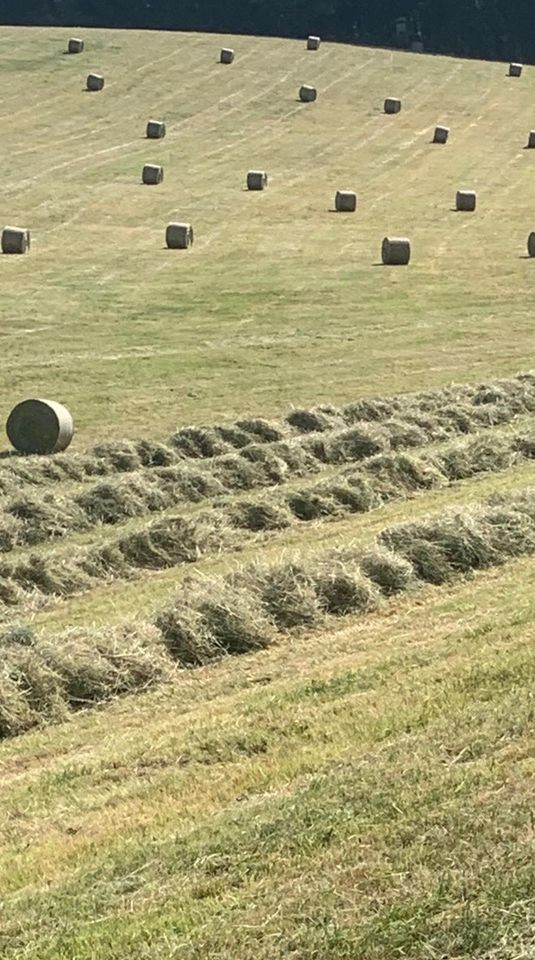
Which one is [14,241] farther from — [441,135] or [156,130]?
[441,135]

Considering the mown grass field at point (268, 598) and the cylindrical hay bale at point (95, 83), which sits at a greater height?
the cylindrical hay bale at point (95, 83)

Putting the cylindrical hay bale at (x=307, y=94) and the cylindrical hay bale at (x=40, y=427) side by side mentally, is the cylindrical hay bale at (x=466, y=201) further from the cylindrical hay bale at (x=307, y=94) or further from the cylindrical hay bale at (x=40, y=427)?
the cylindrical hay bale at (x=40, y=427)

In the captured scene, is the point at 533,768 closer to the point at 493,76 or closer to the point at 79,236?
the point at 79,236

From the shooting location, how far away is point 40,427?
2284cm

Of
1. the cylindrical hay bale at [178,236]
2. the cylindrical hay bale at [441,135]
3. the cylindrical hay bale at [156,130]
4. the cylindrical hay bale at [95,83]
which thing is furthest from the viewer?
the cylindrical hay bale at [95,83]

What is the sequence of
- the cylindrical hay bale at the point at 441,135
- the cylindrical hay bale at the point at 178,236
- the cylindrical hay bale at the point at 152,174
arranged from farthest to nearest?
the cylindrical hay bale at the point at 441,135 < the cylindrical hay bale at the point at 152,174 < the cylindrical hay bale at the point at 178,236

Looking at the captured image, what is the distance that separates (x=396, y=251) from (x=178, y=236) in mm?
6614

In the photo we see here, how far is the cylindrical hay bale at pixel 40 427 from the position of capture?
2272cm

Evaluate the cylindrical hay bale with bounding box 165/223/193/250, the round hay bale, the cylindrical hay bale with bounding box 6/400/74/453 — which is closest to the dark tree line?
the round hay bale

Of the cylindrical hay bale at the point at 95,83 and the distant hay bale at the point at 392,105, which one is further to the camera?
the cylindrical hay bale at the point at 95,83

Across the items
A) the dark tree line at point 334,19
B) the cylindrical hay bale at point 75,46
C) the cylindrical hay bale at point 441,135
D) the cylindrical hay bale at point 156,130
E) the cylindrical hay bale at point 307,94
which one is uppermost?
the dark tree line at point 334,19

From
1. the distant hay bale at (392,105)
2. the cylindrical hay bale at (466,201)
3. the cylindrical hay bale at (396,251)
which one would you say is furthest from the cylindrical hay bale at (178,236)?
the distant hay bale at (392,105)

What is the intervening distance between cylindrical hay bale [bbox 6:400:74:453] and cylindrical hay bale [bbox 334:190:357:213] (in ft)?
96.4

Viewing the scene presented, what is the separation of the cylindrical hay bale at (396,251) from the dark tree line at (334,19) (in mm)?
55635
